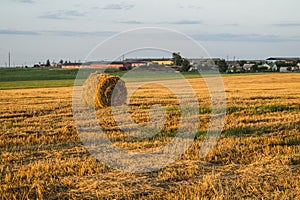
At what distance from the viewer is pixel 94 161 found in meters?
9.28

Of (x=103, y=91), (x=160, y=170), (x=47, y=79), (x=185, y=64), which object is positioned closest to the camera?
(x=160, y=170)

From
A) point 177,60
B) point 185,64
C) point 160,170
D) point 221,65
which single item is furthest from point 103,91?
point 221,65

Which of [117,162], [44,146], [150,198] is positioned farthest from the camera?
[44,146]

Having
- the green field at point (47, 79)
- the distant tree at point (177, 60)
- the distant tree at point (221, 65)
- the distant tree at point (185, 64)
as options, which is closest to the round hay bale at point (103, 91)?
the green field at point (47, 79)

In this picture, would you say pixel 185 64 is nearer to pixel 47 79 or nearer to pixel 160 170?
pixel 47 79

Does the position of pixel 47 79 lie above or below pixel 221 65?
below

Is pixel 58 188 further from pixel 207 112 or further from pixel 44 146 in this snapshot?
pixel 207 112

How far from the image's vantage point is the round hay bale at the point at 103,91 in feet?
63.3

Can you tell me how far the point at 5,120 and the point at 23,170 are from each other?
8.13 m

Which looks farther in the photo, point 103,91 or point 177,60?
point 177,60

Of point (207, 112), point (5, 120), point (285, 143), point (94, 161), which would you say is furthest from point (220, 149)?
point (5, 120)

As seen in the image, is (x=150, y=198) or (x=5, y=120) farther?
(x=5, y=120)

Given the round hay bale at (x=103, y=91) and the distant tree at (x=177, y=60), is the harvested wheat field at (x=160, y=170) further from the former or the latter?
the distant tree at (x=177, y=60)

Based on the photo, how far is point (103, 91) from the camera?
1950cm
